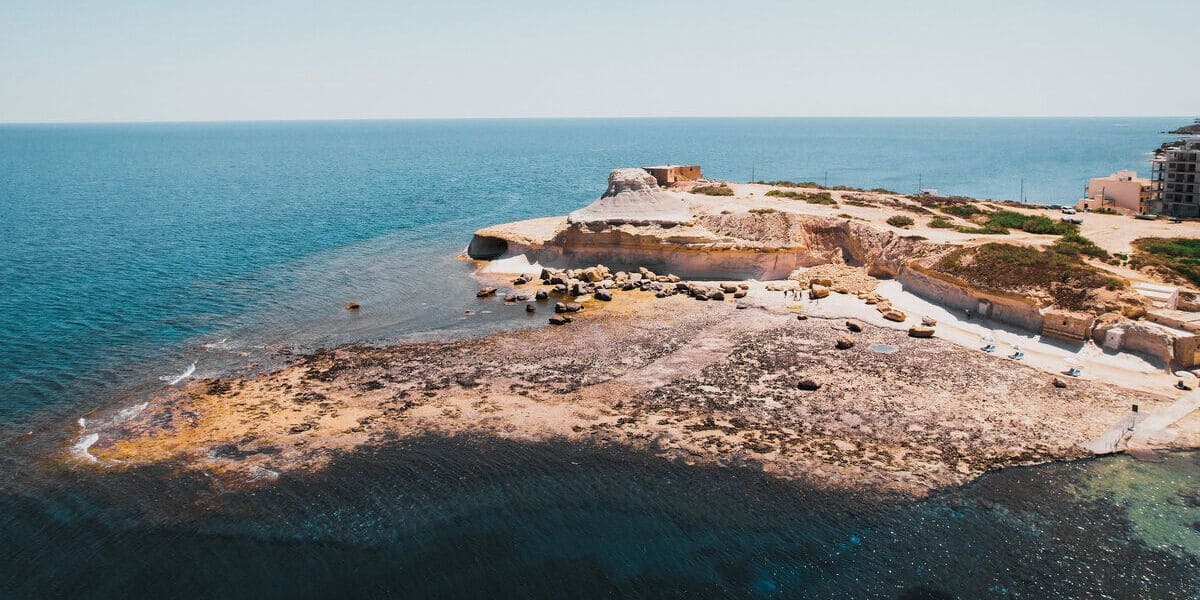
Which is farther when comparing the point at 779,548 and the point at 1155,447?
the point at 1155,447

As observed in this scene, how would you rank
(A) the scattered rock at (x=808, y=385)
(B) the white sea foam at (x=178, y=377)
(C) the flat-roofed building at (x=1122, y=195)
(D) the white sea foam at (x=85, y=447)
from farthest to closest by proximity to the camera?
(C) the flat-roofed building at (x=1122, y=195)
(B) the white sea foam at (x=178, y=377)
(A) the scattered rock at (x=808, y=385)
(D) the white sea foam at (x=85, y=447)

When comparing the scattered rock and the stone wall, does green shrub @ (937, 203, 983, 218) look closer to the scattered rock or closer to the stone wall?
the stone wall

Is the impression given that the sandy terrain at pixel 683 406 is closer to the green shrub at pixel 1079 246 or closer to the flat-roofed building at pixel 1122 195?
the green shrub at pixel 1079 246

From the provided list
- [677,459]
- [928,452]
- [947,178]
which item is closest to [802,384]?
[928,452]

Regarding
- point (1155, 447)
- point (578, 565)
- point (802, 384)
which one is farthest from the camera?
point (802, 384)

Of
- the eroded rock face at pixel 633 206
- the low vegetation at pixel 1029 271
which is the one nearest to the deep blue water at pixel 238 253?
the eroded rock face at pixel 633 206

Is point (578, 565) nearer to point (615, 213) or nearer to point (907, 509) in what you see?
point (907, 509)
